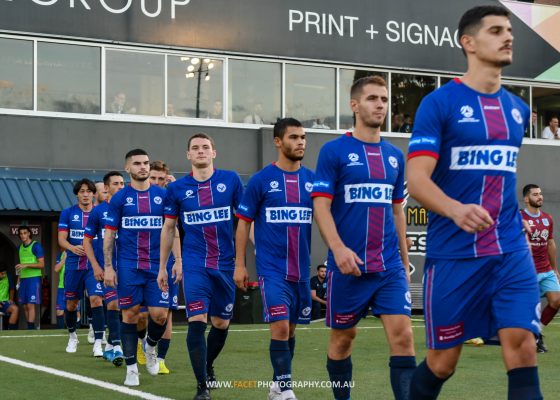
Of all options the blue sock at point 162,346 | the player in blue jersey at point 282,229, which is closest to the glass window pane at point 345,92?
the blue sock at point 162,346

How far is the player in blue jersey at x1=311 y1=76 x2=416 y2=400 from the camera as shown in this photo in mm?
7434

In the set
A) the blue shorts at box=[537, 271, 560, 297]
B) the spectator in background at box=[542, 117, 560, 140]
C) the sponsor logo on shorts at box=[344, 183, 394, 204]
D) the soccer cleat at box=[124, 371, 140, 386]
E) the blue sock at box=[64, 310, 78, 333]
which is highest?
the spectator in background at box=[542, 117, 560, 140]

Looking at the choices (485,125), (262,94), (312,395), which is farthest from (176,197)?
(262,94)

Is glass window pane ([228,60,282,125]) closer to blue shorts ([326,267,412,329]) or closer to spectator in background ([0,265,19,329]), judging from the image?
spectator in background ([0,265,19,329])

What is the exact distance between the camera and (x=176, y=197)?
1009 cm

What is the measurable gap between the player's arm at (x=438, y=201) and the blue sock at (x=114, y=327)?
308 inches

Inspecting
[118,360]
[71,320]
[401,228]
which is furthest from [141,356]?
[401,228]

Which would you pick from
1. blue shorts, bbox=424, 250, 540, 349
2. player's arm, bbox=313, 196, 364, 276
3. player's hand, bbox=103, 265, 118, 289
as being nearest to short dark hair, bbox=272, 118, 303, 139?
player's arm, bbox=313, 196, 364, 276

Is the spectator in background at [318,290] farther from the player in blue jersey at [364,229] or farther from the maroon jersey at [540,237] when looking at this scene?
the player in blue jersey at [364,229]

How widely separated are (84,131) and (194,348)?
1393cm

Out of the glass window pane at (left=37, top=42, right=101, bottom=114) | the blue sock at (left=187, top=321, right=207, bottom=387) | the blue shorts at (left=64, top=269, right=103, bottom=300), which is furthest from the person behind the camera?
the glass window pane at (left=37, top=42, right=101, bottom=114)

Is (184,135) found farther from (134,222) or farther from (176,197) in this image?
(176,197)

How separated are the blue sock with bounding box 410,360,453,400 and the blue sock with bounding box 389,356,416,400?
4.34 ft

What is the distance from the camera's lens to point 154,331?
11.4 m
